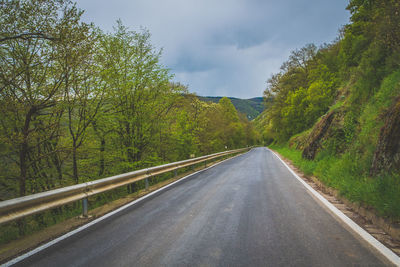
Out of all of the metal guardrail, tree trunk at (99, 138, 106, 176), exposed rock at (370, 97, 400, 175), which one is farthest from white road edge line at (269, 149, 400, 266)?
tree trunk at (99, 138, 106, 176)

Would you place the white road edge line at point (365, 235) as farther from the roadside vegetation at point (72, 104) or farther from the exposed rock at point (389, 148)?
the roadside vegetation at point (72, 104)

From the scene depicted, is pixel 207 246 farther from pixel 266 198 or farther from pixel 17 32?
pixel 17 32

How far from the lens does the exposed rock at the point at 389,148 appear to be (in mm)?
4840

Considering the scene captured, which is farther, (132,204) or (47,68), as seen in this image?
(47,68)

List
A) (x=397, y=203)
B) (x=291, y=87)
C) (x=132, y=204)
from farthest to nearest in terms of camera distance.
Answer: (x=291, y=87) → (x=132, y=204) → (x=397, y=203)

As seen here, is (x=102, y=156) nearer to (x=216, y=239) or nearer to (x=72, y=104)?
(x=72, y=104)

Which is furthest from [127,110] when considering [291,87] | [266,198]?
[291,87]

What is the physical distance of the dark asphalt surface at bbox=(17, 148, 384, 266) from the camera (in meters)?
2.74

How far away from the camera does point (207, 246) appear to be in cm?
310

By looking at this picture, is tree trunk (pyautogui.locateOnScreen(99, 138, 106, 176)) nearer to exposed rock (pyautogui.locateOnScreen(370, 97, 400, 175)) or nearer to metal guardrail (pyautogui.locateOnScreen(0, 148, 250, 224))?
metal guardrail (pyautogui.locateOnScreen(0, 148, 250, 224))

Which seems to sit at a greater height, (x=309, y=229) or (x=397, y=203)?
(x=397, y=203)

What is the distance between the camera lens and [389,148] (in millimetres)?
5105

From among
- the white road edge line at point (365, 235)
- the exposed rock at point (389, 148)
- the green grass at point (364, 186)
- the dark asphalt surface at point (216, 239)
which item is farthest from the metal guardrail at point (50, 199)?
the exposed rock at point (389, 148)

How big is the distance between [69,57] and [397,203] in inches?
323
